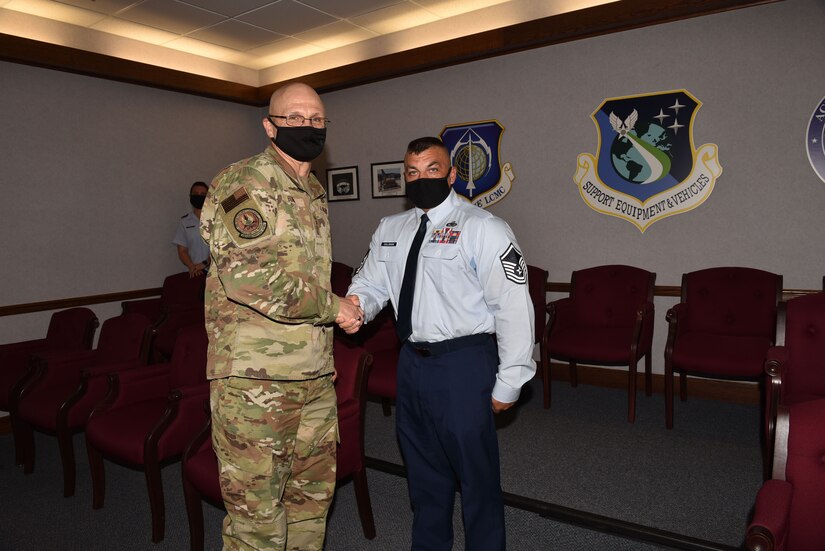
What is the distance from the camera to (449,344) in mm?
2184

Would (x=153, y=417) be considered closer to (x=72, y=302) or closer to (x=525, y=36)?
(x=72, y=302)

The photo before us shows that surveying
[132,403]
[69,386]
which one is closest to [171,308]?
[69,386]

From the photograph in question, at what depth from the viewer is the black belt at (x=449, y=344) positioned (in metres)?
2.18

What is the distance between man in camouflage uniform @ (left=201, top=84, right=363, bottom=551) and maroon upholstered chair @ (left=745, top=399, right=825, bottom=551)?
143 centimetres

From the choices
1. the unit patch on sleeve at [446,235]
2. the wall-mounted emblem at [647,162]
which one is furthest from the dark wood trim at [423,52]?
the unit patch on sleeve at [446,235]

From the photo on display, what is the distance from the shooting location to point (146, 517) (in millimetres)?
3145

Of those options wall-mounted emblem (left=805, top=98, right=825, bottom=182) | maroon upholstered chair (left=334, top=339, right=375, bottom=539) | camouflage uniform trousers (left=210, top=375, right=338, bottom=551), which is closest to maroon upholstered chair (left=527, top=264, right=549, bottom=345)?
wall-mounted emblem (left=805, top=98, right=825, bottom=182)

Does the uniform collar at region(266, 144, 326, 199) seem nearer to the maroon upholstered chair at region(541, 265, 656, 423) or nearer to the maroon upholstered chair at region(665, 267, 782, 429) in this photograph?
the maroon upholstered chair at region(541, 265, 656, 423)

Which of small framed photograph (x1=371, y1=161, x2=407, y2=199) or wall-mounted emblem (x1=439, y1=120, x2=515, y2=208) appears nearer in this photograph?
wall-mounted emblem (x1=439, y1=120, x2=515, y2=208)

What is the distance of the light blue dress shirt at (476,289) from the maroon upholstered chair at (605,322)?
2354 mm

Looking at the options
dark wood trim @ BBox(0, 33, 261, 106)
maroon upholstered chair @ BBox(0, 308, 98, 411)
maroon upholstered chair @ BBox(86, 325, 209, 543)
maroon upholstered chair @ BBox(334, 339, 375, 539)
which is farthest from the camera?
dark wood trim @ BBox(0, 33, 261, 106)

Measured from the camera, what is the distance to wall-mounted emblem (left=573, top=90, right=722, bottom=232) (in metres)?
4.66

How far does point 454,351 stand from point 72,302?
471 centimetres

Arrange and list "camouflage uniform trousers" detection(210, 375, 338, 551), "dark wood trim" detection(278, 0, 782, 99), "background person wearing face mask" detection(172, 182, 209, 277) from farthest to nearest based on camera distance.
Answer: "background person wearing face mask" detection(172, 182, 209, 277)
"dark wood trim" detection(278, 0, 782, 99)
"camouflage uniform trousers" detection(210, 375, 338, 551)
